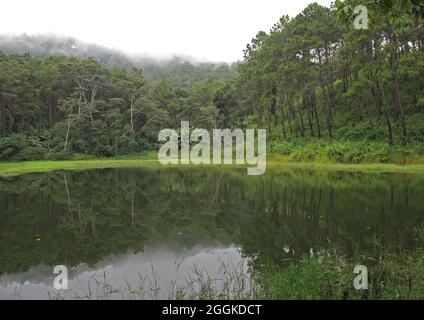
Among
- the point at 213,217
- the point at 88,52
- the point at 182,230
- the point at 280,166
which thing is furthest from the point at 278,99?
the point at 88,52

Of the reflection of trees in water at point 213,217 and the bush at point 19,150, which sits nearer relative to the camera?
the reflection of trees in water at point 213,217

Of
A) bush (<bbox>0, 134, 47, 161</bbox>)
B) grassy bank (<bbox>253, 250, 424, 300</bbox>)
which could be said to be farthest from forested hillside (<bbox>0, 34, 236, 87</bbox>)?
grassy bank (<bbox>253, 250, 424, 300</bbox>)

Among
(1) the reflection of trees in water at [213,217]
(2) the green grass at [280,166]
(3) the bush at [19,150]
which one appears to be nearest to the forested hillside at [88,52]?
(3) the bush at [19,150]

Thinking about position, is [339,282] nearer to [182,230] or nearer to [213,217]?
[182,230]

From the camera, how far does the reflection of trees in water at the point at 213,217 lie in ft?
30.5

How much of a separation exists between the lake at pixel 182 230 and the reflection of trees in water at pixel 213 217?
0.12 ft

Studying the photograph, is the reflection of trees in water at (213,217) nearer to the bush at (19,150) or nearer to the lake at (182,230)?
the lake at (182,230)

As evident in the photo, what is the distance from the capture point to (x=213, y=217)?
13297 millimetres

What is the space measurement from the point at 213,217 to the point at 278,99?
37.5 meters

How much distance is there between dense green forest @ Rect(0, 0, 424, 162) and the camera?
93.4ft
